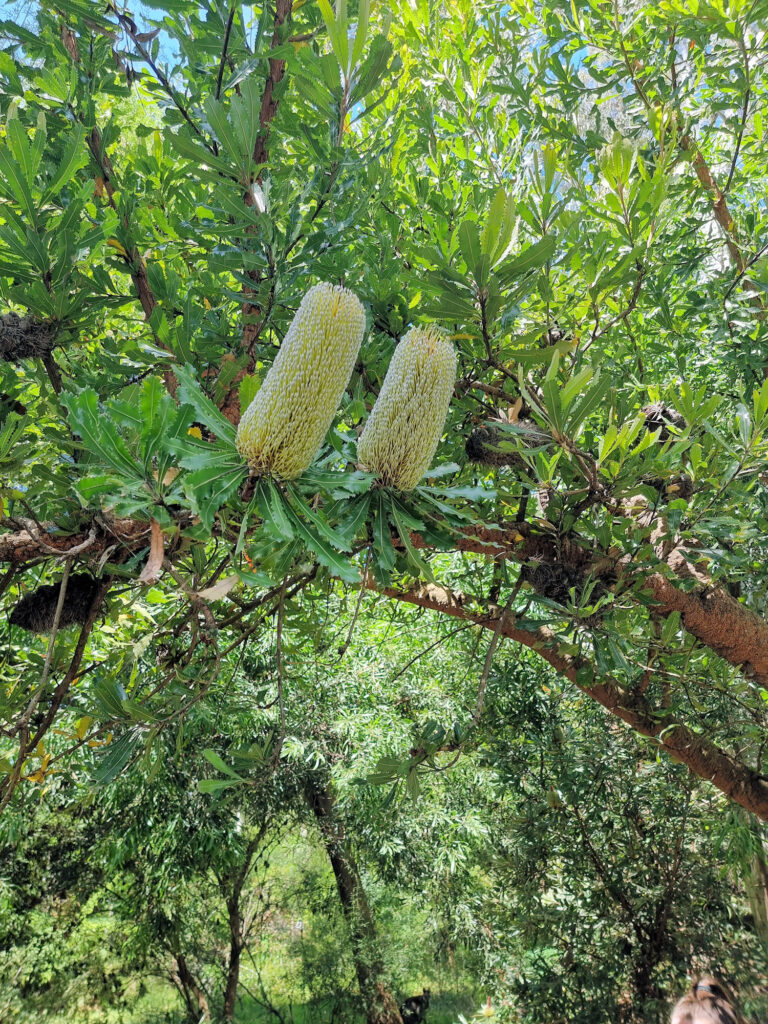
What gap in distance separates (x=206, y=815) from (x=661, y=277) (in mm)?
3926

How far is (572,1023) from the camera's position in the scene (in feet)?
9.73

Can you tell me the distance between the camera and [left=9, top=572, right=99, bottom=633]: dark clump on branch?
1.17 metres

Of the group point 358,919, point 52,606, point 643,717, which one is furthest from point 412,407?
point 358,919

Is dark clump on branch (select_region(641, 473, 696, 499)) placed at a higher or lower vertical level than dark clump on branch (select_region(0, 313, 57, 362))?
lower

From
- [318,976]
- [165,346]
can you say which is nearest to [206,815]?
[318,976]

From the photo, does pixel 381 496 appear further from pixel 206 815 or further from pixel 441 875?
pixel 441 875

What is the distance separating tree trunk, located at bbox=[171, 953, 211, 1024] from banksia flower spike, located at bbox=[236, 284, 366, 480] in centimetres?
581

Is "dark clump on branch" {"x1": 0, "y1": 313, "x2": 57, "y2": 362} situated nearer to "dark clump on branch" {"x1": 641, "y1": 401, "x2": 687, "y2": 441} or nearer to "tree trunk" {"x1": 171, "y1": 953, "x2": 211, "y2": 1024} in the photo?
"dark clump on branch" {"x1": 641, "y1": 401, "x2": 687, "y2": 441}

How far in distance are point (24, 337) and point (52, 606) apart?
17.3 inches

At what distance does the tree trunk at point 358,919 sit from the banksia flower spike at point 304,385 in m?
5.06

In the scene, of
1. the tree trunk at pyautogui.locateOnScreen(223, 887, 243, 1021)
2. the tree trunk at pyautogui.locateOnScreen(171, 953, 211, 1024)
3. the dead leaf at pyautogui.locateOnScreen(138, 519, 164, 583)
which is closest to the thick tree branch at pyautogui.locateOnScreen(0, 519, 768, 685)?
the dead leaf at pyautogui.locateOnScreen(138, 519, 164, 583)

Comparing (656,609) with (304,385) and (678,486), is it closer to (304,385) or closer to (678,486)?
(678,486)

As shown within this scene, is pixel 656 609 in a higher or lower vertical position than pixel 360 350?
lower

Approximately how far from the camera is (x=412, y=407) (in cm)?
80
